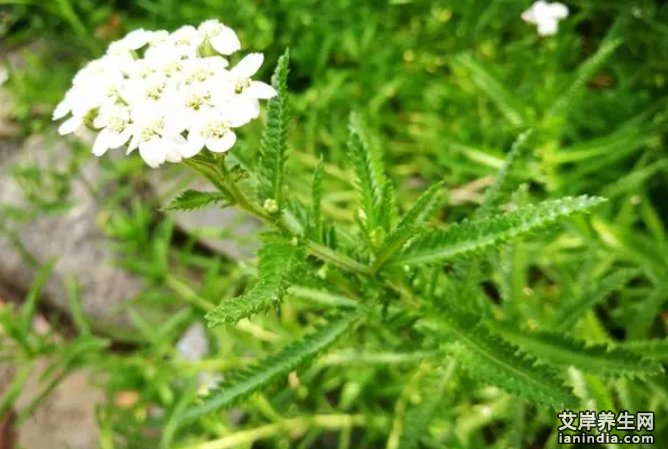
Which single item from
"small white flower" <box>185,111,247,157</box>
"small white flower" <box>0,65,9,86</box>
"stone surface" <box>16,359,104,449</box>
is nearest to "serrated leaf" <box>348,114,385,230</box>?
"small white flower" <box>185,111,247,157</box>

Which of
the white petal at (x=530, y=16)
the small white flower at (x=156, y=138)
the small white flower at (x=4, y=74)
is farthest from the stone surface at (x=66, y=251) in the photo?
the small white flower at (x=156, y=138)

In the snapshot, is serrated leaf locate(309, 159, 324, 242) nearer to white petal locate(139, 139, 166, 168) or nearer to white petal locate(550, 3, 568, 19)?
white petal locate(139, 139, 166, 168)

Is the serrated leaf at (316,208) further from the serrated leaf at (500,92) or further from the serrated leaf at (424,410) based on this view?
the serrated leaf at (500,92)

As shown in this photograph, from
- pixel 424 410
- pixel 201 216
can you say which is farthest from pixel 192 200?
pixel 201 216

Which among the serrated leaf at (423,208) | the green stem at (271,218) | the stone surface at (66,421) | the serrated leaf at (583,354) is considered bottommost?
the stone surface at (66,421)

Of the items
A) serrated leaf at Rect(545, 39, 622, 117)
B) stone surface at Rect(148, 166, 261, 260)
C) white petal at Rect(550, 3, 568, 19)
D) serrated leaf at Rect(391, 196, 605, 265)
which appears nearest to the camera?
serrated leaf at Rect(391, 196, 605, 265)

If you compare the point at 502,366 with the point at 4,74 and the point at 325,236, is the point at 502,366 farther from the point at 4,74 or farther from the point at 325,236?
the point at 4,74

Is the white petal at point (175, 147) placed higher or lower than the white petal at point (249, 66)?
lower
